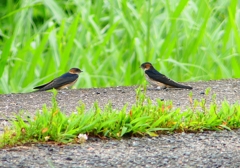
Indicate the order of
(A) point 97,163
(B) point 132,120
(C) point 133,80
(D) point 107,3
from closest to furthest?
(A) point 97,163
(B) point 132,120
(C) point 133,80
(D) point 107,3

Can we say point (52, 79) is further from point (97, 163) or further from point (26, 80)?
point (97, 163)

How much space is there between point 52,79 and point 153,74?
44.5 inches

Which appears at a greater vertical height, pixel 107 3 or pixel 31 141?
pixel 107 3

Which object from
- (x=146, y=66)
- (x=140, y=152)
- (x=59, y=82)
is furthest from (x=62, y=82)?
(x=140, y=152)

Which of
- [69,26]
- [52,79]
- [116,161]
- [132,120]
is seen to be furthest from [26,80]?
[116,161]

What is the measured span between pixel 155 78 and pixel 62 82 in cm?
99

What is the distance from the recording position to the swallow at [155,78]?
23.9 ft

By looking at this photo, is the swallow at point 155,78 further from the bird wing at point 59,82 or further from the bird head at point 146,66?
the bird wing at point 59,82

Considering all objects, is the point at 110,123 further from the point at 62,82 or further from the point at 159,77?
the point at 159,77

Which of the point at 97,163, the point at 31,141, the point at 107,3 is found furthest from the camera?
the point at 107,3

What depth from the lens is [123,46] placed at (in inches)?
329

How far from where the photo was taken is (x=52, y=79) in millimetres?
7672

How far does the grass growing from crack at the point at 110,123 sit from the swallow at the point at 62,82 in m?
1.99

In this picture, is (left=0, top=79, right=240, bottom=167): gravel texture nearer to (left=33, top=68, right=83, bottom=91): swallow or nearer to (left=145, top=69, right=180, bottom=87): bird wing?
(left=145, top=69, right=180, bottom=87): bird wing
